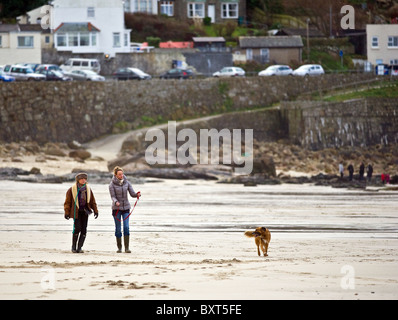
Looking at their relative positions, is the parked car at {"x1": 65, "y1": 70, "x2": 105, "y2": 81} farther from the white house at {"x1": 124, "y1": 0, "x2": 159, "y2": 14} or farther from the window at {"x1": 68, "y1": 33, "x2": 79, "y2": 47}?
the white house at {"x1": 124, "y1": 0, "x2": 159, "y2": 14}

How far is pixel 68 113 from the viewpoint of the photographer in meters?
42.6

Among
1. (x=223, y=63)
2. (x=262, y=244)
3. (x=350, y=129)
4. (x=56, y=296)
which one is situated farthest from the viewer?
(x=223, y=63)

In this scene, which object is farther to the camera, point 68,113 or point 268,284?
point 68,113

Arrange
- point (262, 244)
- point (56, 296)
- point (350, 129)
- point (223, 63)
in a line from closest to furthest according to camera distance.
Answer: point (56, 296) < point (262, 244) < point (350, 129) < point (223, 63)

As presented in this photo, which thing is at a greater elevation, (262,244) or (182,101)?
(182,101)

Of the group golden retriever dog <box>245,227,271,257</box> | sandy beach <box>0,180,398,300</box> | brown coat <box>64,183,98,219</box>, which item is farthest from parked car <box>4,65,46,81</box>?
golden retriever dog <box>245,227,271,257</box>

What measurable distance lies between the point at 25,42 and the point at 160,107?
35.8 ft

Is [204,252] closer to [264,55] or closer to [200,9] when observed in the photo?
[264,55]

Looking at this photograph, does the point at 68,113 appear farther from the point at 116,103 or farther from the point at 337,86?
the point at 337,86

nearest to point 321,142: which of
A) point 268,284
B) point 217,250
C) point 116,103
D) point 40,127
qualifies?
point 116,103

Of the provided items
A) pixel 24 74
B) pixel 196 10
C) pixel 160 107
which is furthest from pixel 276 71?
pixel 196 10

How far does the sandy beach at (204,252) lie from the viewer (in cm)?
942

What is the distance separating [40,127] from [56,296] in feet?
107

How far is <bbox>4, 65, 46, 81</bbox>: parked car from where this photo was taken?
4403 cm
